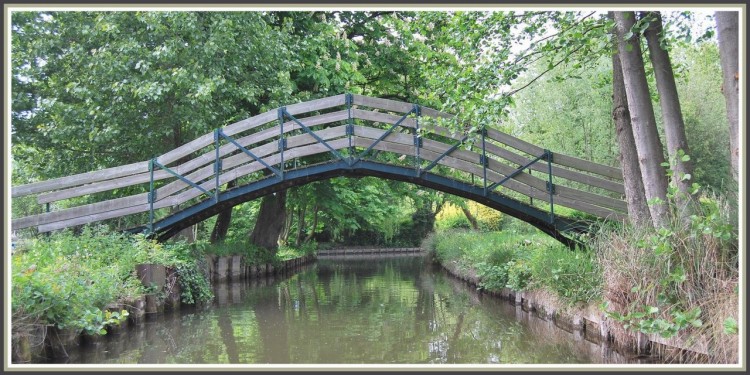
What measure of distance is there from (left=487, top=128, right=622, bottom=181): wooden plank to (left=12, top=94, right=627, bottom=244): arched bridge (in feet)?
0.06

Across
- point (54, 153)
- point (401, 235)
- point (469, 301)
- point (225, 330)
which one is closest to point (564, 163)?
point (469, 301)

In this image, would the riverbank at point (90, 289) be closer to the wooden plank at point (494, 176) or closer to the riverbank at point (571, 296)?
the wooden plank at point (494, 176)

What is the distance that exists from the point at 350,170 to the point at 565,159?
3.78 meters

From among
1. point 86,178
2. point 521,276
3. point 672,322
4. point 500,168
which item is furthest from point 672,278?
point 86,178

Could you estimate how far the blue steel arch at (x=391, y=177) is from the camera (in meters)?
10.9

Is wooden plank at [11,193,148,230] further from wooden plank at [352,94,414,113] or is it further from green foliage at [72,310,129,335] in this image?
green foliage at [72,310,129,335]

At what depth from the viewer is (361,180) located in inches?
658

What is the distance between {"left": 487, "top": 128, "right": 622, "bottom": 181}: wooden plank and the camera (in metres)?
10.7

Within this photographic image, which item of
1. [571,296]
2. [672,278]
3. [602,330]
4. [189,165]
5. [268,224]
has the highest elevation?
[189,165]

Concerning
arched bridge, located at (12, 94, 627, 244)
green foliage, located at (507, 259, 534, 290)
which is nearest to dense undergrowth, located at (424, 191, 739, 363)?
green foliage, located at (507, 259, 534, 290)

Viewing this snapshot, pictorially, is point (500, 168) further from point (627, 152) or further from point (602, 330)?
point (602, 330)

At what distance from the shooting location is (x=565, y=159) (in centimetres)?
1082

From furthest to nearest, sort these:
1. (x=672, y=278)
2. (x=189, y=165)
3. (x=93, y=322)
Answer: (x=189, y=165) → (x=93, y=322) → (x=672, y=278)

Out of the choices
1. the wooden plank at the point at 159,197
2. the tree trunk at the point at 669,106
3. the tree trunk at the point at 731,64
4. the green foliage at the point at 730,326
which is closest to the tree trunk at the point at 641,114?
the tree trunk at the point at 669,106
